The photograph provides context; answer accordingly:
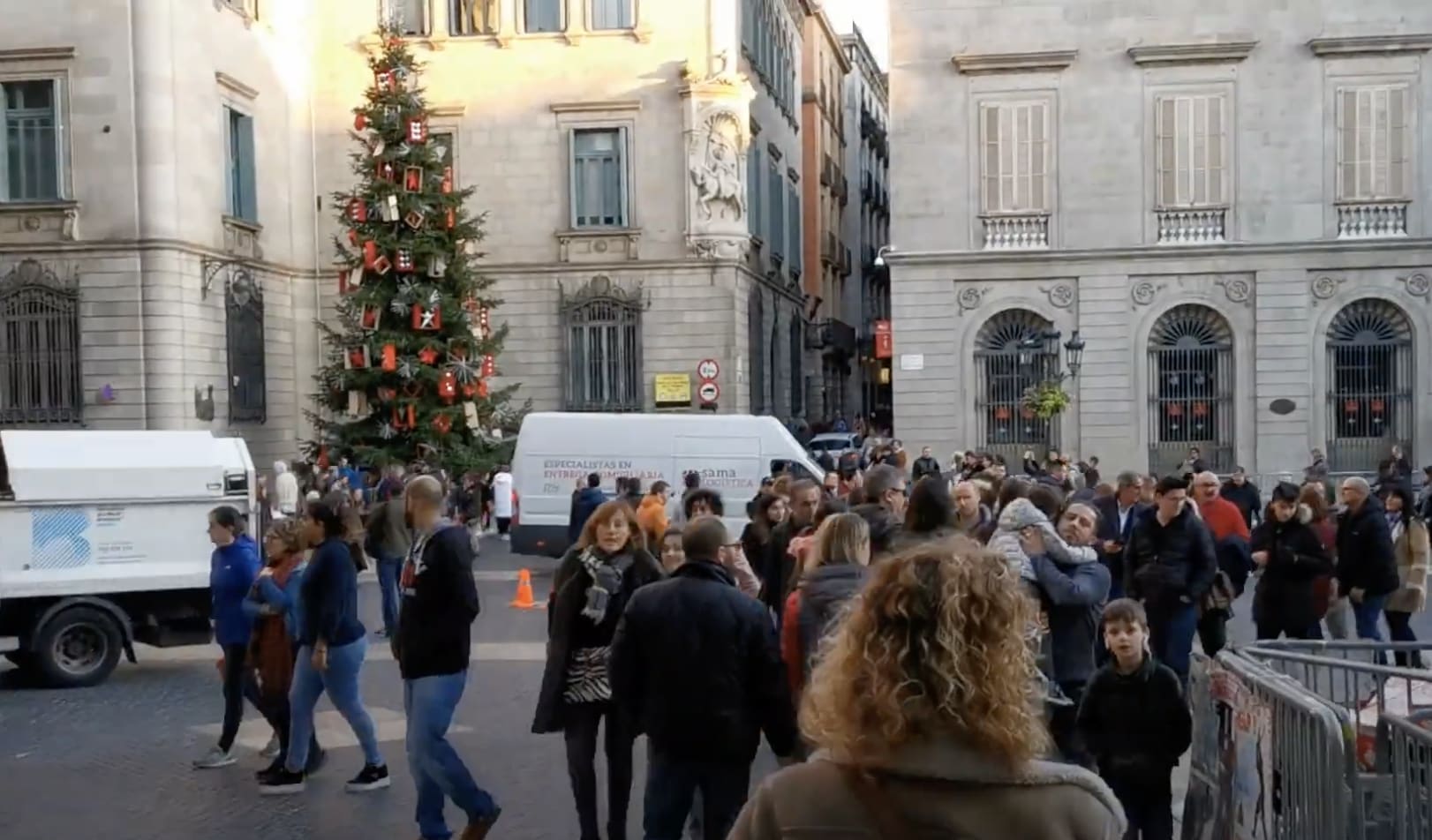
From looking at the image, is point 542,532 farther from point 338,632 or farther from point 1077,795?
point 1077,795

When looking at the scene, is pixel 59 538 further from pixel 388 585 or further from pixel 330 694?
pixel 330 694

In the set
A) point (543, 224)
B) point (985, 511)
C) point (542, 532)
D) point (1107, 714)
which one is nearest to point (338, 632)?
point (1107, 714)

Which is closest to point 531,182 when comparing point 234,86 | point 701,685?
point 234,86

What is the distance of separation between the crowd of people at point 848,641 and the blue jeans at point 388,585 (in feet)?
14.1

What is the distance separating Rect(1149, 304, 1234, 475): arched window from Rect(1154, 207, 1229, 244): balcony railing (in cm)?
129

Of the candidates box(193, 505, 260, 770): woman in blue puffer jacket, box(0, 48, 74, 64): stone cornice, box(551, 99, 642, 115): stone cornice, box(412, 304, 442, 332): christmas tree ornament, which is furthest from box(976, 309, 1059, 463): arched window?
box(193, 505, 260, 770): woman in blue puffer jacket

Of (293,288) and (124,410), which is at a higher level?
(293,288)

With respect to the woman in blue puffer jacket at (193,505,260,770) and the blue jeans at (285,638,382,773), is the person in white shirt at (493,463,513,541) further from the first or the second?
the blue jeans at (285,638,382,773)

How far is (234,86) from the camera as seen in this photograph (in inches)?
1168

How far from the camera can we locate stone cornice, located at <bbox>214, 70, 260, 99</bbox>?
29141mm

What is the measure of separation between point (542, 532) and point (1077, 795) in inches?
757

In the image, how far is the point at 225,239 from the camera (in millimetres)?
29656

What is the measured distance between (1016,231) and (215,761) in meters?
22.5

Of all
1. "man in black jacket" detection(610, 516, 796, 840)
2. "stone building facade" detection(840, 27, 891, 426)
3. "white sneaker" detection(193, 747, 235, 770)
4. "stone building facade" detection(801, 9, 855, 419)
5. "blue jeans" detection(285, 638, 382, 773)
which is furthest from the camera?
"stone building facade" detection(840, 27, 891, 426)
